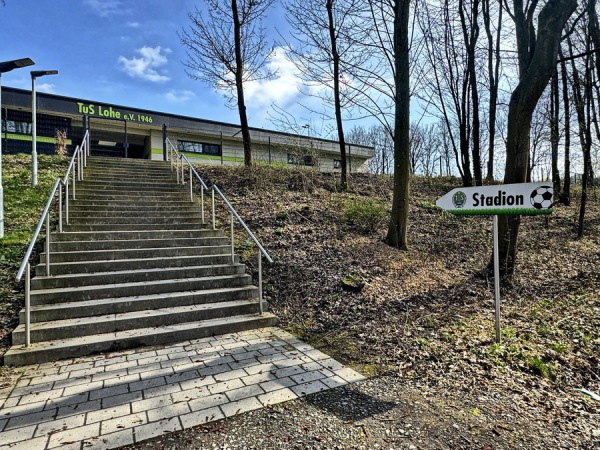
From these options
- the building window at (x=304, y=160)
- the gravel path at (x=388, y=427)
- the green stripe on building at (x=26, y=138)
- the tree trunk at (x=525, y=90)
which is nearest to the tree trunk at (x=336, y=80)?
the building window at (x=304, y=160)

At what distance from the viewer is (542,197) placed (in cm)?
383

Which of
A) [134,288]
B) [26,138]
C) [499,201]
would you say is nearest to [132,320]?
[134,288]

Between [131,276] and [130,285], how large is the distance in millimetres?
302

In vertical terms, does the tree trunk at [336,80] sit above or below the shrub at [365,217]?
above

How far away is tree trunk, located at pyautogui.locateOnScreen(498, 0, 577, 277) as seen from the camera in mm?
5918

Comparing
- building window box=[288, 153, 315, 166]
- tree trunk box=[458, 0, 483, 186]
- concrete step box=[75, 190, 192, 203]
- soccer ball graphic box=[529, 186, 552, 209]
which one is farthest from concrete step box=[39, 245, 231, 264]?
tree trunk box=[458, 0, 483, 186]

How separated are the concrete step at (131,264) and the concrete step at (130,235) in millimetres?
718

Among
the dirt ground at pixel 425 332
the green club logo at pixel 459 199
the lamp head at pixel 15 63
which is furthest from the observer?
the lamp head at pixel 15 63

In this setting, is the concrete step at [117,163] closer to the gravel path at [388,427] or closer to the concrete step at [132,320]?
the concrete step at [132,320]

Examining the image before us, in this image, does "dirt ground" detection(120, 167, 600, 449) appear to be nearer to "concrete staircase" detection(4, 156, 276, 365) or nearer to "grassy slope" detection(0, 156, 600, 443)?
"grassy slope" detection(0, 156, 600, 443)

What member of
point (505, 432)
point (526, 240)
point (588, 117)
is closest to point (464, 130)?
point (588, 117)

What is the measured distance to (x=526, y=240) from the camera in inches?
394

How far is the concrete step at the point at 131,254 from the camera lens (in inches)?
225

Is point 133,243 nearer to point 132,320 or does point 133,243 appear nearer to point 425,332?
point 132,320
